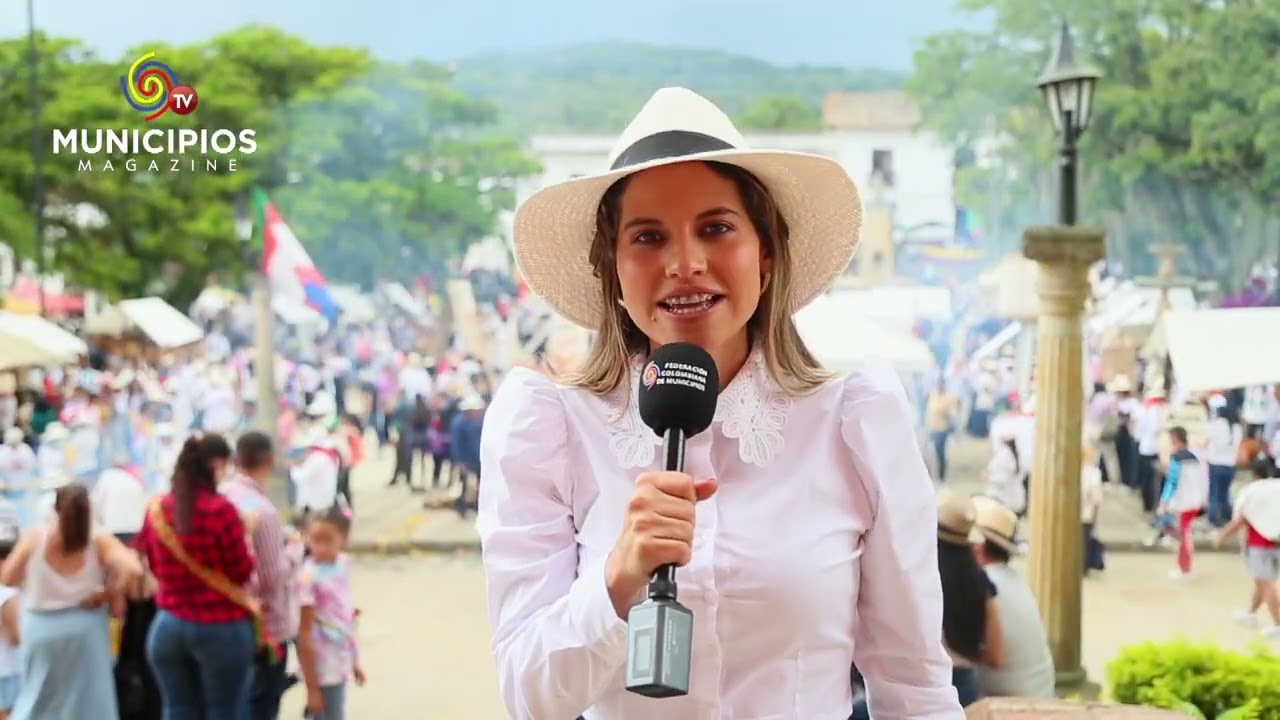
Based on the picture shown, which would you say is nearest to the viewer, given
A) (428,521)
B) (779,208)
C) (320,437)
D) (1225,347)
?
(779,208)

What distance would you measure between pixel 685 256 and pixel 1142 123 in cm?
2073

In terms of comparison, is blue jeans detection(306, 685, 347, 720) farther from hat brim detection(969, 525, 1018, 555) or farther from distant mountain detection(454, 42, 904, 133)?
distant mountain detection(454, 42, 904, 133)

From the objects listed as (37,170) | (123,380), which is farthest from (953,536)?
(37,170)

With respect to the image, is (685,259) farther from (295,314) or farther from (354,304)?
(295,314)

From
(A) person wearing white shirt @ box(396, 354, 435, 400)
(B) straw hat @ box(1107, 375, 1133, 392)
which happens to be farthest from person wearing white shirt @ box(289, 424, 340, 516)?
(B) straw hat @ box(1107, 375, 1133, 392)

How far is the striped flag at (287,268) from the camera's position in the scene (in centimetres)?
1242

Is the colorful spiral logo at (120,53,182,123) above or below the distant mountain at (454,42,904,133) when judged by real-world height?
below

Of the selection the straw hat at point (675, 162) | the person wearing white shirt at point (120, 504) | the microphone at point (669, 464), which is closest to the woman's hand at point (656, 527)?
the microphone at point (669, 464)

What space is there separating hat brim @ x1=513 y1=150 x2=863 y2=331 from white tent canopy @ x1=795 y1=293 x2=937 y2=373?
7961mm

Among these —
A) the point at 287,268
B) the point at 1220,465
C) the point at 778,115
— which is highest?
the point at 778,115

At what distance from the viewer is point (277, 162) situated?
21.8 meters

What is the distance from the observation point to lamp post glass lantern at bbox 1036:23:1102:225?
213 inches

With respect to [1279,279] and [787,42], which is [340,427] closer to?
[1279,279]

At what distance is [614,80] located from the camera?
37.9m
